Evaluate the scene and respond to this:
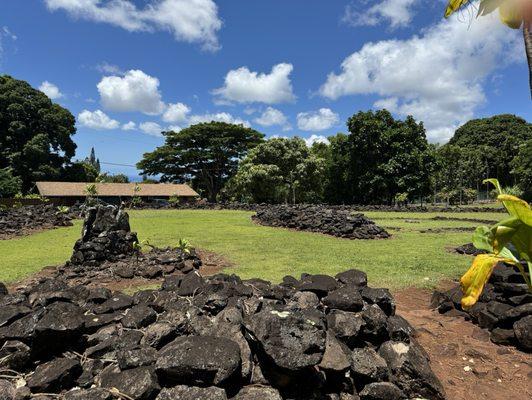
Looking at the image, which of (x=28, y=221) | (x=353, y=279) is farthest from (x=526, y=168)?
(x=28, y=221)

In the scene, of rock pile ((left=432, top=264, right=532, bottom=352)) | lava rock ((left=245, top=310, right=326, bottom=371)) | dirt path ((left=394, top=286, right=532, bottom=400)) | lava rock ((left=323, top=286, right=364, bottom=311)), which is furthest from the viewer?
rock pile ((left=432, top=264, right=532, bottom=352))

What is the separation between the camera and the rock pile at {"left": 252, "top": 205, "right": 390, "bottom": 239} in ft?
51.5

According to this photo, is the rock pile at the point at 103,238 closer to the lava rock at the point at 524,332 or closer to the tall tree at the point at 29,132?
the lava rock at the point at 524,332

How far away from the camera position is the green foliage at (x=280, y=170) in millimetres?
41531

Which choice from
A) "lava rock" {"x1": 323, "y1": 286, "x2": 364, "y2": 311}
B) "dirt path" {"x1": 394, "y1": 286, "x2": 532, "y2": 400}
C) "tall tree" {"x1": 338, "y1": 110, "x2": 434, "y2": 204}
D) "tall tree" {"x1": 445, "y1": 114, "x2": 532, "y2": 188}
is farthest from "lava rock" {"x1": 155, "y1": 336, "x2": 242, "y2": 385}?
"tall tree" {"x1": 445, "y1": 114, "x2": 532, "y2": 188}

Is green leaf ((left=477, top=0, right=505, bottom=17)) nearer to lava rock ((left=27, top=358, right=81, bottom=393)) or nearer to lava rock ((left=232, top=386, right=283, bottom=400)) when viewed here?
lava rock ((left=232, top=386, right=283, bottom=400))

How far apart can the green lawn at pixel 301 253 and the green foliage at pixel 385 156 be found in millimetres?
21706

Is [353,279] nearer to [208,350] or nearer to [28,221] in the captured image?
[208,350]

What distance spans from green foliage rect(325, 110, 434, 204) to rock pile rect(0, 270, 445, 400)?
1406 inches

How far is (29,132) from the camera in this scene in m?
43.7

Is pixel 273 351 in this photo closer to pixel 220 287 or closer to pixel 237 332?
pixel 237 332

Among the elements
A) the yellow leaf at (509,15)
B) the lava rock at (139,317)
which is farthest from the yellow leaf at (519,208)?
the lava rock at (139,317)

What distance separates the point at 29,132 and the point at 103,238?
41771 millimetres

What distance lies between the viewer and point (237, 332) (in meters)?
3.57
